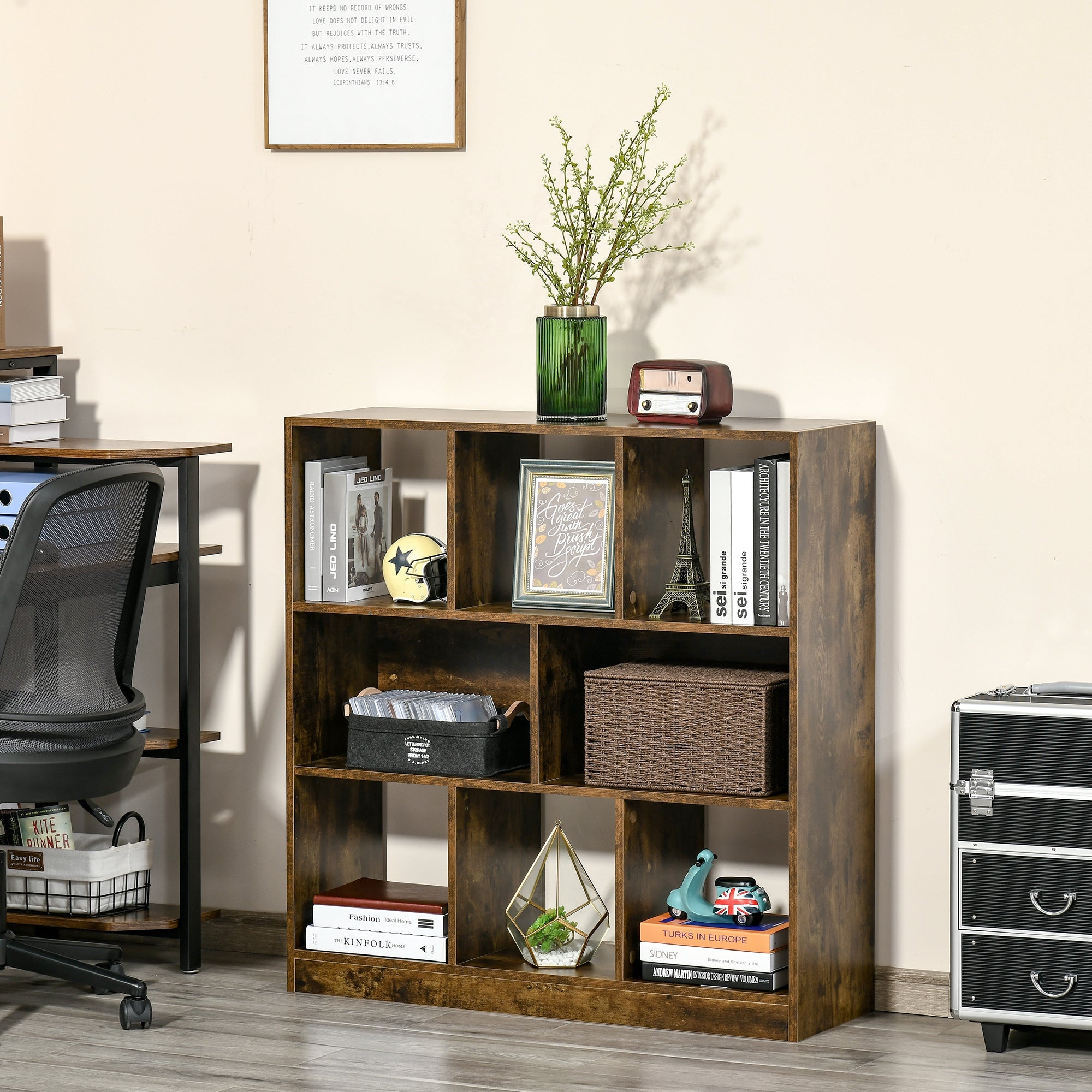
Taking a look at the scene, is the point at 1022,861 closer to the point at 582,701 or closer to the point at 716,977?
the point at 716,977

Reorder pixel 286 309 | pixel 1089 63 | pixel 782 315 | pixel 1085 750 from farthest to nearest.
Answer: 1. pixel 286 309
2. pixel 782 315
3. pixel 1089 63
4. pixel 1085 750

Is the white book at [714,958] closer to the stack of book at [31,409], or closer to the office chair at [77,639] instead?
the office chair at [77,639]

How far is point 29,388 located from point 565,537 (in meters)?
1.23

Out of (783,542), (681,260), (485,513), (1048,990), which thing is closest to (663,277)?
(681,260)

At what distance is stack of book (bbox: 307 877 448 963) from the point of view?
3486 mm

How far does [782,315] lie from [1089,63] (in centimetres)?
72

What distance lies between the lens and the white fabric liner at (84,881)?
3736 millimetres

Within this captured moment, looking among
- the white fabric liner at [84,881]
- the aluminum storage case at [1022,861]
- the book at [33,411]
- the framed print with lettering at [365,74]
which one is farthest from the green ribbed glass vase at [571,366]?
the white fabric liner at [84,881]

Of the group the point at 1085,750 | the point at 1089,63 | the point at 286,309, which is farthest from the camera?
the point at 286,309

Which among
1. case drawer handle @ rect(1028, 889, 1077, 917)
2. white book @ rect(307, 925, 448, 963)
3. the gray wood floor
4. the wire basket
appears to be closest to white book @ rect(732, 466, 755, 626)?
case drawer handle @ rect(1028, 889, 1077, 917)

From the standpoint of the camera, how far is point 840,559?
10.8ft

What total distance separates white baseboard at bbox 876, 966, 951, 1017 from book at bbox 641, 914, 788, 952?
30 cm

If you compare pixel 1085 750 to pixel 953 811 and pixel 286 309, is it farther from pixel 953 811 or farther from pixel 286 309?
pixel 286 309

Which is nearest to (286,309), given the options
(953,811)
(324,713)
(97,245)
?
(97,245)
